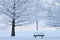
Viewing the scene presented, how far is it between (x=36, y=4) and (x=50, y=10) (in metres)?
2.25

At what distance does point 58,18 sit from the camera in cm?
2472

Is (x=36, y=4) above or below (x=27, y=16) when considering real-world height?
above

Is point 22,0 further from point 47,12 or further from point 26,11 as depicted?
point 47,12

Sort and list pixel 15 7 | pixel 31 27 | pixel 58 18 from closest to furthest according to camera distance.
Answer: pixel 15 7 < pixel 58 18 < pixel 31 27

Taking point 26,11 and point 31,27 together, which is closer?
point 26,11

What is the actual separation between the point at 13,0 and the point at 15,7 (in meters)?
0.91

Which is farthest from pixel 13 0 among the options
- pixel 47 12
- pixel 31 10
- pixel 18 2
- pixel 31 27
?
pixel 31 27

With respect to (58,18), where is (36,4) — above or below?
above

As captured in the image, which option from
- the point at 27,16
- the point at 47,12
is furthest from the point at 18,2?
the point at 47,12

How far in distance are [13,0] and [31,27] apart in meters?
12.3

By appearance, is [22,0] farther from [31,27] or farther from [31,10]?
[31,27]

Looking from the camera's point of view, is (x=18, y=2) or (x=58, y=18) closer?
(x=18, y=2)

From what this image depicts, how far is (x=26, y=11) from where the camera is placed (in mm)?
23203

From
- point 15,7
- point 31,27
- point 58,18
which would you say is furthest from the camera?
point 31,27
